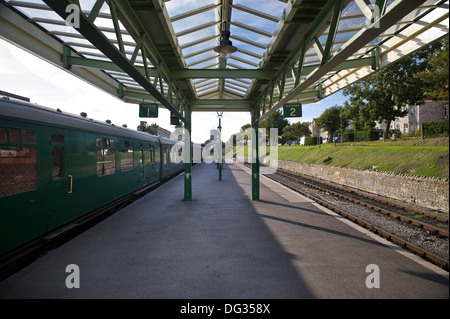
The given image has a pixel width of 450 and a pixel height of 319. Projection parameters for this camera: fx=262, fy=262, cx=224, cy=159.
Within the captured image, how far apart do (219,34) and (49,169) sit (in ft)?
16.1

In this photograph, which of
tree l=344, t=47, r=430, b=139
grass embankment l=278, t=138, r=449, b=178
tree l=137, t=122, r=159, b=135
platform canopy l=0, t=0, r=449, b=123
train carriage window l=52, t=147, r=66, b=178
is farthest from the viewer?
tree l=137, t=122, r=159, b=135

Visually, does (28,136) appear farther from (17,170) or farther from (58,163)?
(58,163)

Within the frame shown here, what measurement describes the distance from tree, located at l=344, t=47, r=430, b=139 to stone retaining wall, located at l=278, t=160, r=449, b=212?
7.37 meters

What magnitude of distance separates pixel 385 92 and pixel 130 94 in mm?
23481

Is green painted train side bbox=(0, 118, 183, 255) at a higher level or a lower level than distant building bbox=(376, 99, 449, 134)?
lower

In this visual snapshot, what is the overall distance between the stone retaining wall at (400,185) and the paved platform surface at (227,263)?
12.0 ft

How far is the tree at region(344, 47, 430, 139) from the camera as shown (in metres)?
20.2

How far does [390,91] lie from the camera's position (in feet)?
76.5

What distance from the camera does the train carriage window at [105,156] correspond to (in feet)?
26.2

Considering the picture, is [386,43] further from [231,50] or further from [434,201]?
[434,201]

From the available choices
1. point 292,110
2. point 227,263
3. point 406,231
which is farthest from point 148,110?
point 406,231

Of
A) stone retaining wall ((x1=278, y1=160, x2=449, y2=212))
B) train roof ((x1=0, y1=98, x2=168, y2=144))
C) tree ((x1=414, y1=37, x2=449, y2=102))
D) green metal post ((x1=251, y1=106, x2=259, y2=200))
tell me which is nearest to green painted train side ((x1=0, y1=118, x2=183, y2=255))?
train roof ((x1=0, y1=98, x2=168, y2=144))

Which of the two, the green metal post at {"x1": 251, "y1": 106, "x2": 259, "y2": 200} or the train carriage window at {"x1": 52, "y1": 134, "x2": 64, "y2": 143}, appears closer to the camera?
the train carriage window at {"x1": 52, "y1": 134, "x2": 64, "y2": 143}

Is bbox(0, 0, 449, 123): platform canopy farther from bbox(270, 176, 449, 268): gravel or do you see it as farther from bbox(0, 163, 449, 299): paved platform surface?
bbox(270, 176, 449, 268): gravel
